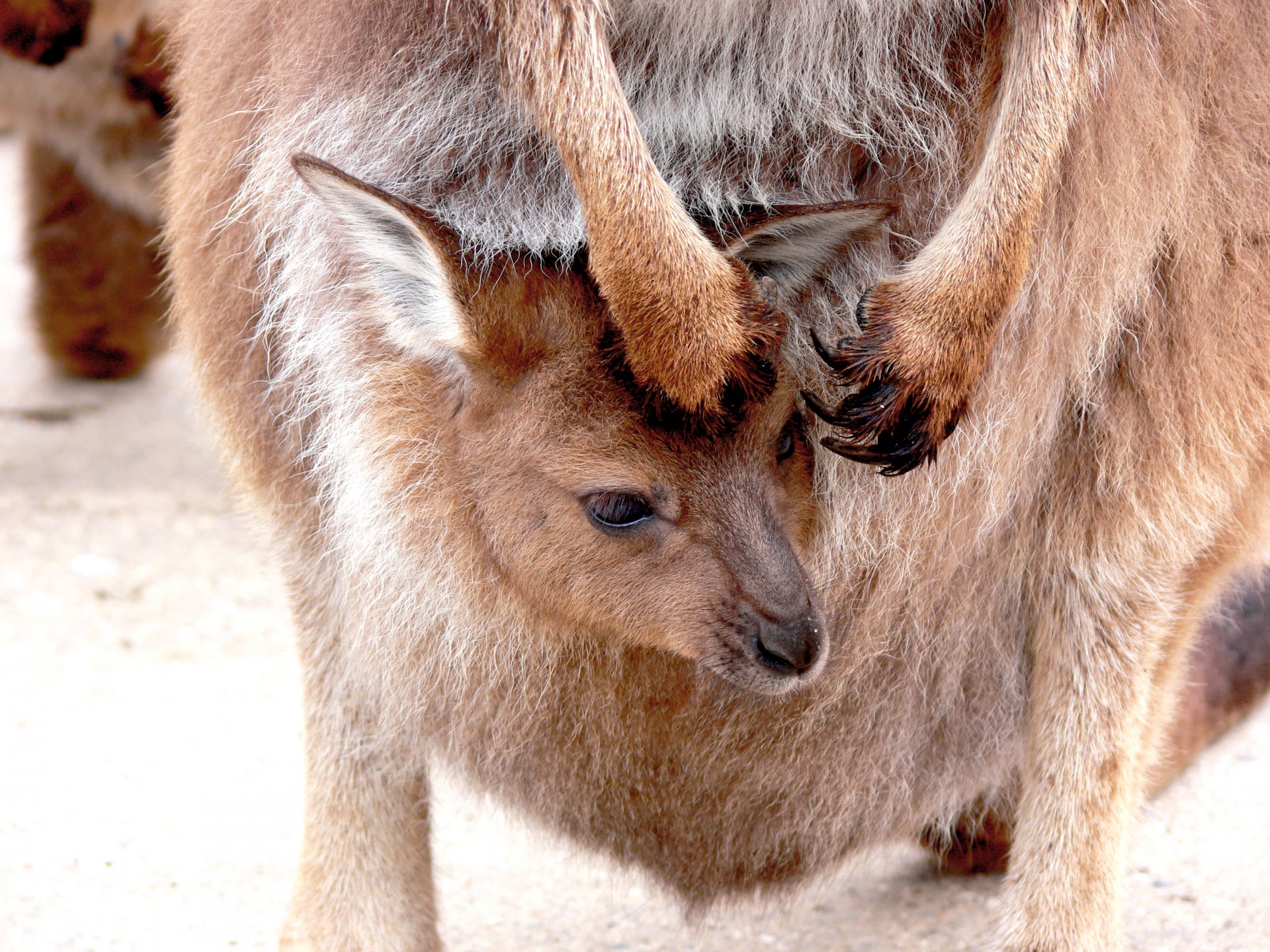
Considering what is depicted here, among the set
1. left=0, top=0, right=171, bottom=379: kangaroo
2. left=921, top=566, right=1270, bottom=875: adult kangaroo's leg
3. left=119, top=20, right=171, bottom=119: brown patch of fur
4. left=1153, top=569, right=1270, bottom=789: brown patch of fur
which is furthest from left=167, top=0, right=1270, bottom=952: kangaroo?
left=119, top=20, right=171, bottom=119: brown patch of fur

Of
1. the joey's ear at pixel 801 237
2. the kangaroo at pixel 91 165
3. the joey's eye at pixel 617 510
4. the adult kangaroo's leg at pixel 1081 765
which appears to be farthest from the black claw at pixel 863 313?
the kangaroo at pixel 91 165

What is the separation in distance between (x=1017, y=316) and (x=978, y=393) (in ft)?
0.40

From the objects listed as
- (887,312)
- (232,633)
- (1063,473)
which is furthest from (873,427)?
(232,633)

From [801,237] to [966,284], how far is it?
0.78ft

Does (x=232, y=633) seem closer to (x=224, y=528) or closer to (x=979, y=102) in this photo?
(x=224, y=528)

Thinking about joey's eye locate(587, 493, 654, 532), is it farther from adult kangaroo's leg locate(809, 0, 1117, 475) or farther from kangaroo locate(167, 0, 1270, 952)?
adult kangaroo's leg locate(809, 0, 1117, 475)

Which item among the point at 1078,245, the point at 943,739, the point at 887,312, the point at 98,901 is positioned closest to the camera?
the point at 887,312

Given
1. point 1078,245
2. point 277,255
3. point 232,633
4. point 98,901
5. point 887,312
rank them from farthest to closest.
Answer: point 232,633
point 98,901
point 277,255
point 1078,245
point 887,312

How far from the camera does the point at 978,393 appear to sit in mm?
2189

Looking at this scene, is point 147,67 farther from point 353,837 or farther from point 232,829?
point 353,837

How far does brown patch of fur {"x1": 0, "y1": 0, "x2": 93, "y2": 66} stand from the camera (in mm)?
3754

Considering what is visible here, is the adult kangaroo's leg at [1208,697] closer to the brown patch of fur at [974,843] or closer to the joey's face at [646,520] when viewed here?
the brown patch of fur at [974,843]

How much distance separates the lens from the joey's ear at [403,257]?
2.00 m

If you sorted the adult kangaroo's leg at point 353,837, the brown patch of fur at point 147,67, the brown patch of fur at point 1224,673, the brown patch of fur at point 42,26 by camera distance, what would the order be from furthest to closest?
the brown patch of fur at point 147,67 → the brown patch of fur at point 42,26 → the brown patch of fur at point 1224,673 → the adult kangaroo's leg at point 353,837
